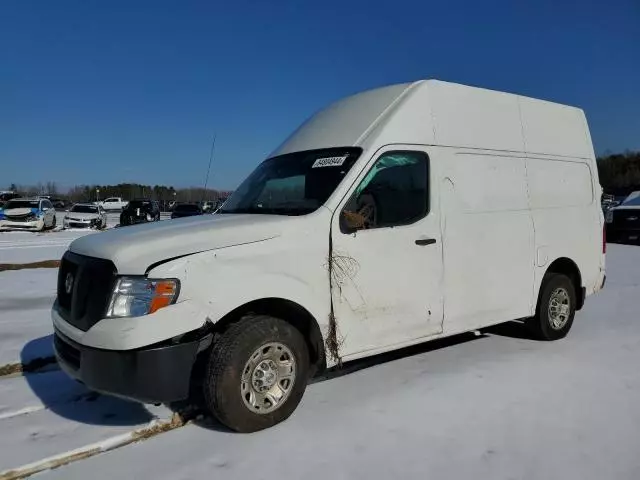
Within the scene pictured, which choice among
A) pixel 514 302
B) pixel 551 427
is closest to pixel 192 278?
pixel 551 427

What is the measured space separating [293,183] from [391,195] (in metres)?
0.85

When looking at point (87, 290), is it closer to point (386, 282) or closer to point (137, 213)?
point (386, 282)

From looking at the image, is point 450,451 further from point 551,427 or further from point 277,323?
point 277,323

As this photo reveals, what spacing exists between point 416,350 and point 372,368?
0.80 meters

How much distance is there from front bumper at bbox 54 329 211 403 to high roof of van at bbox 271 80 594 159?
2232 mm

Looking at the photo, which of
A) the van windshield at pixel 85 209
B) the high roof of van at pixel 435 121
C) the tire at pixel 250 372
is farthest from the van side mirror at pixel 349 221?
the van windshield at pixel 85 209

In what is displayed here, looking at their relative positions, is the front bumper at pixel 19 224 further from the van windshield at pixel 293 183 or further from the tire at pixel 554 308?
the tire at pixel 554 308

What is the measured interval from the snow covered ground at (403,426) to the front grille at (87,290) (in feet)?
2.70

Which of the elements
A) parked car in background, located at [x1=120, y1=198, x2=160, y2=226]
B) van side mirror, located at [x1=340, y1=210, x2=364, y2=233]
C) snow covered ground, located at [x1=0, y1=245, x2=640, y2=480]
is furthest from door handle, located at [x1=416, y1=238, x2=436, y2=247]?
parked car in background, located at [x1=120, y1=198, x2=160, y2=226]

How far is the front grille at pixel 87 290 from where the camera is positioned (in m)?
3.49

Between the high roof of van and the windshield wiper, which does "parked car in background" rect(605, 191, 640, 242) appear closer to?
the high roof of van

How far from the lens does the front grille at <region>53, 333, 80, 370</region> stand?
3.61 m

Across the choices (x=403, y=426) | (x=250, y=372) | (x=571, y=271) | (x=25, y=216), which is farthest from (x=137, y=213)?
(x=403, y=426)

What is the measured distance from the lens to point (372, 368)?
5074 mm
